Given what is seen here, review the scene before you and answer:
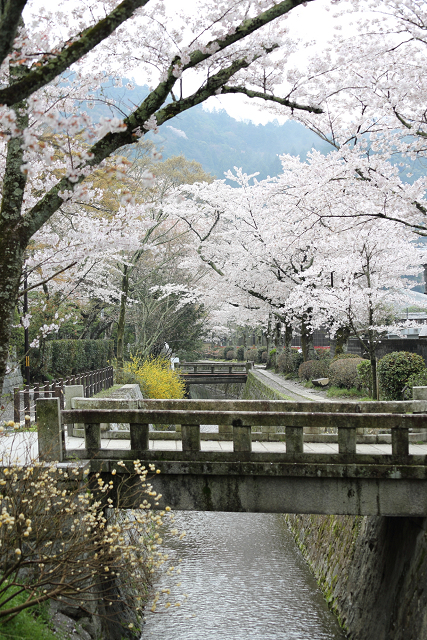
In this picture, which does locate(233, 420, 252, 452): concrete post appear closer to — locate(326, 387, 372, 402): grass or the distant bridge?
locate(326, 387, 372, 402): grass

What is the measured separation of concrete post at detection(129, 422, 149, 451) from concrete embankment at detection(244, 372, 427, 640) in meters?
3.45

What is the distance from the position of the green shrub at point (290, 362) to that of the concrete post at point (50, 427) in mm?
20610

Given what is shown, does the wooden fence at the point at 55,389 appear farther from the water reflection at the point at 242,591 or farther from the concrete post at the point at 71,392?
the water reflection at the point at 242,591

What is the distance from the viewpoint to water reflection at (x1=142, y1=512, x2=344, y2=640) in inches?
303

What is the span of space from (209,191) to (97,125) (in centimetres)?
2366

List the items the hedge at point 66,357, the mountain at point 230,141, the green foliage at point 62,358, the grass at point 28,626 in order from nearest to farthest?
the grass at point 28,626 → the green foliage at point 62,358 → the hedge at point 66,357 → the mountain at point 230,141

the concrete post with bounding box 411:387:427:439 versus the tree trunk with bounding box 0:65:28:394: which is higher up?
the tree trunk with bounding box 0:65:28:394

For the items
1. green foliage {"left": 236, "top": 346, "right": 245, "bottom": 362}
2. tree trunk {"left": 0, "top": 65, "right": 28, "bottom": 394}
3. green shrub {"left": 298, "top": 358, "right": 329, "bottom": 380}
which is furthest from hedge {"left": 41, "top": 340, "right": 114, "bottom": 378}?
green foliage {"left": 236, "top": 346, "right": 245, "bottom": 362}

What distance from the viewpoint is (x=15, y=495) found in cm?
505

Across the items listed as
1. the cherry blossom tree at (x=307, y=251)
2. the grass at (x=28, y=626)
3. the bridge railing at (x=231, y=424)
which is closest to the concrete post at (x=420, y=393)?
the bridge railing at (x=231, y=424)

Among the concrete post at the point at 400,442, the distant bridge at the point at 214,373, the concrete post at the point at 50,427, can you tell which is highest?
the concrete post at the point at 50,427

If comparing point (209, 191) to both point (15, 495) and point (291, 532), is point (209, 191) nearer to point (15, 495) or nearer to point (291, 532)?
point (291, 532)

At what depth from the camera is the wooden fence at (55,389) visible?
1066 centimetres

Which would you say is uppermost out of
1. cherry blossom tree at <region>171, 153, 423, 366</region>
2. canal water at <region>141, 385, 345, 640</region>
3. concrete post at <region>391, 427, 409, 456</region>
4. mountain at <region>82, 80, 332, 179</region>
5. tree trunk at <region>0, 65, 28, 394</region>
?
mountain at <region>82, 80, 332, 179</region>
